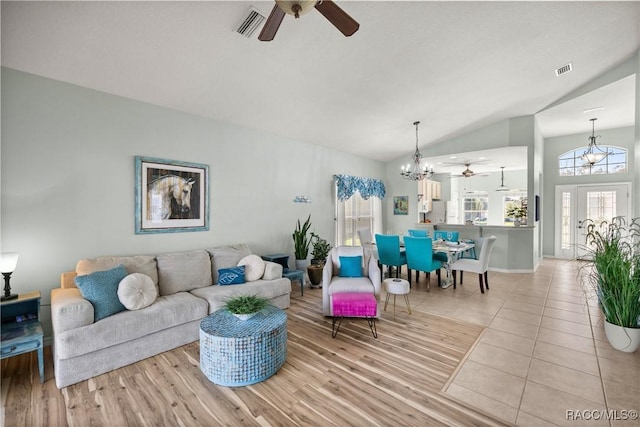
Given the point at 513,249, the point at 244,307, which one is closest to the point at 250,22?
the point at 244,307

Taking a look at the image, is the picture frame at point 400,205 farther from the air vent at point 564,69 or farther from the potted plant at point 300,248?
the air vent at point 564,69

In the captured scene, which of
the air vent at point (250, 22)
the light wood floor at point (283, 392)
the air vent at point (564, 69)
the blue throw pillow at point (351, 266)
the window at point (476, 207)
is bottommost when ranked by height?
the light wood floor at point (283, 392)

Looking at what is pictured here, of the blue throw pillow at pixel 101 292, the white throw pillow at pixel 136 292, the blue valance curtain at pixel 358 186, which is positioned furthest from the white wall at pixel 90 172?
the blue valance curtain at pixel 358 186

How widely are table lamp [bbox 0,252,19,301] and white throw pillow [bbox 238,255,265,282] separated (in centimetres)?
216

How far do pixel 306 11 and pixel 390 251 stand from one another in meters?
4.16

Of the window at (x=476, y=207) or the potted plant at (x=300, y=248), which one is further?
the window at (x=476, y=207)

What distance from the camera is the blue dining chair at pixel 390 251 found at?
5027 millimetres

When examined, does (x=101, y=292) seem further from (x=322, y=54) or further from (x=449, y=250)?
(x=449, y=250)

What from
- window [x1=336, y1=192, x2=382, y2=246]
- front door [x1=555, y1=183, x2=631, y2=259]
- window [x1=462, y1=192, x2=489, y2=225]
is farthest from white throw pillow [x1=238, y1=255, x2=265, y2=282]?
window [x1=462, y1=192, x2=489, y2=225]

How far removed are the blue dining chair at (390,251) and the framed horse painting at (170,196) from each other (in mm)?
3043

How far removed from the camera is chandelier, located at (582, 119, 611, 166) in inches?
238

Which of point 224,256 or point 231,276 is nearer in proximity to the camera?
point 231,276

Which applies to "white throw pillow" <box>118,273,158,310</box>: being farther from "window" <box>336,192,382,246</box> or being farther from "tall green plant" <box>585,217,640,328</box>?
"tall green plant" <box>585,217,640,328</box>

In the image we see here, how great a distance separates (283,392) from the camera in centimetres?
216
